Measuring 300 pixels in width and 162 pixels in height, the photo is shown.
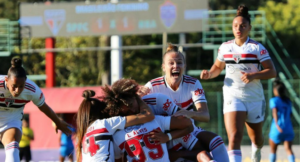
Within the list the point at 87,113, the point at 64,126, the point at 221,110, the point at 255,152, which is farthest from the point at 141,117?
the point at 221,110

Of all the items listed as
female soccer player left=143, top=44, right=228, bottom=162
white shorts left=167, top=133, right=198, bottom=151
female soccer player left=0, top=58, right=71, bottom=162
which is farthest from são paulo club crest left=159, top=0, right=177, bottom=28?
white shorts left=167, top=133, right=198, bottom=151

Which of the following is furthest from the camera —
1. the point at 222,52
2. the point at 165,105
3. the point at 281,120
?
the point at 281,120

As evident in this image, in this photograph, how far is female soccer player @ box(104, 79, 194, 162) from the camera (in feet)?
15.8

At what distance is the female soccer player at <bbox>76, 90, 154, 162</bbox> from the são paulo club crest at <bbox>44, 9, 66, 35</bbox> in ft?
52.4

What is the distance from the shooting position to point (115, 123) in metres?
4.81

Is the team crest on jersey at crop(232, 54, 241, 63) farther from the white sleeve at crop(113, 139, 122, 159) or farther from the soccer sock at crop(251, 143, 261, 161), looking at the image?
the white sleeve at crop(113, 139, 122, 159)

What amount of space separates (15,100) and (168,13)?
12.8 metres

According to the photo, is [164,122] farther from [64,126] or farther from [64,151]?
[64,151]

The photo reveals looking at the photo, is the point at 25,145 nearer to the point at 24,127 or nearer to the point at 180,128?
the point at 24,127

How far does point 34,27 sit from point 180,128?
16.8m

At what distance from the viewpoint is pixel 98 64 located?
3469 cm

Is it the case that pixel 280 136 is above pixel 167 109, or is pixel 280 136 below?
below

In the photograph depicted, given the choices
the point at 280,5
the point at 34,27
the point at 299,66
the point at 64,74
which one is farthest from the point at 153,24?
the point at 280,5

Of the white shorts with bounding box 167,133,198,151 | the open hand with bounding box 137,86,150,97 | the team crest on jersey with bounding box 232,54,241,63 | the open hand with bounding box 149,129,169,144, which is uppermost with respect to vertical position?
the team crest on jersey with bounding box 232,54,241,63
